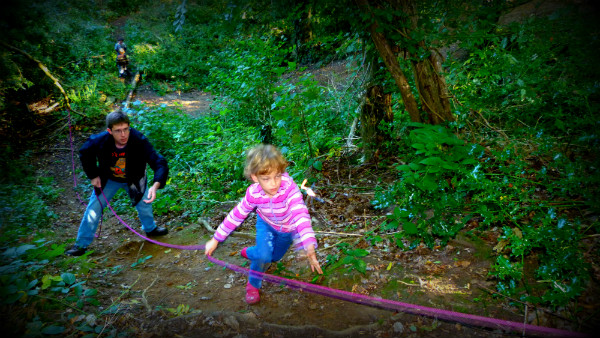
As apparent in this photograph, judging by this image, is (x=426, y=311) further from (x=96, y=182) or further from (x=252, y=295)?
(x=96, y=182)

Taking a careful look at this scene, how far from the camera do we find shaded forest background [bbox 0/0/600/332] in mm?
2393

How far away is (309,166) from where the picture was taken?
514cm

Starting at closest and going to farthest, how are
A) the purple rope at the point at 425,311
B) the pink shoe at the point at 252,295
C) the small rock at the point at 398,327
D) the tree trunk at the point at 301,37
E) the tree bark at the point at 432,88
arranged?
the purple rope at the point at 425,311 < the small rock at the point at 398,327 < the pink shoe at the point at 252,295 < the tree bark at the point at 432,88 < the tree trunk at the point at 301,37

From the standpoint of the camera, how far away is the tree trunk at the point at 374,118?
4727mm

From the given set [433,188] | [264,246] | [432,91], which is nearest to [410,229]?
[433,188]

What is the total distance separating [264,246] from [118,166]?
2424 millimetres

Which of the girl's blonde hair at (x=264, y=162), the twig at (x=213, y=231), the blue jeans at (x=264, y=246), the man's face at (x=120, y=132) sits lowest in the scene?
the twig at (x=213, y=231)

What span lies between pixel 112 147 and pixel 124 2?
1940cm

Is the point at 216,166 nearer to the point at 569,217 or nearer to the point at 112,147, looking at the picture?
the point at 112,147

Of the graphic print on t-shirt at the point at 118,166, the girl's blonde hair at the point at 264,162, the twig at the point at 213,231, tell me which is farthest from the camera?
the twig at the point at 213,231

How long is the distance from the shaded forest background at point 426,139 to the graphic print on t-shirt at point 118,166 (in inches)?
46.1

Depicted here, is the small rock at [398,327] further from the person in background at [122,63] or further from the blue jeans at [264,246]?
the person in background at [122,63]

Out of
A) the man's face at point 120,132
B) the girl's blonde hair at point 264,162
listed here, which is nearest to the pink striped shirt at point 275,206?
the girl's blonde hair at point 264,162

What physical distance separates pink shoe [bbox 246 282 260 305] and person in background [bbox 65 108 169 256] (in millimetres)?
1771
